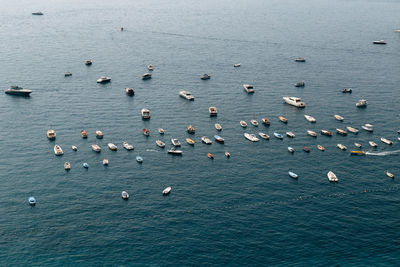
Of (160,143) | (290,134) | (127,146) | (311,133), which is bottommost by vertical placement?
(127,146)

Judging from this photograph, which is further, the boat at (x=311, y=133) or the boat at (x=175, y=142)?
the boat at (x=311, y=133)

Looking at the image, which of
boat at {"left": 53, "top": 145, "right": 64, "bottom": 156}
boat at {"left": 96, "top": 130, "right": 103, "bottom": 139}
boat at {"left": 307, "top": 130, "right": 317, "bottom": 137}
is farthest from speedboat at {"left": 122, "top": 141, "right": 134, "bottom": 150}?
boat at {"left": 307, "top": 130, "right": 317, "bottom": 137}

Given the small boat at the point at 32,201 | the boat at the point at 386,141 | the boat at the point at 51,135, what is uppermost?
the boat at the point at 386,141

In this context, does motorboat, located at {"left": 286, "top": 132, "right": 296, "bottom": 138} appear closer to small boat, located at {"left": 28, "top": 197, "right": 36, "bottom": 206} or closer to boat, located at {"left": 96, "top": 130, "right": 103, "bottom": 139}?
boat, located at {"left": 96, "top": 130, "right": 103, "bottom": 139}

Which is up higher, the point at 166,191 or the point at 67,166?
the point at 166,191

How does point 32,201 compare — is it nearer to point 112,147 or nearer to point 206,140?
point 112,147

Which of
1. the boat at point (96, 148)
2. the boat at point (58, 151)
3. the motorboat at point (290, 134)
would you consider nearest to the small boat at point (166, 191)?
the boat at point (96, 148)

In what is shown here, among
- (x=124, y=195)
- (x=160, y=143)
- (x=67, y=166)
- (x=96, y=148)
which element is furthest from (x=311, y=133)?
(x=67, y=166)

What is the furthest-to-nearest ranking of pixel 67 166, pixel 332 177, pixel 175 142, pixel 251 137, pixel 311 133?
pixel 311 133 → pixel 251 137 → pixel 175 142 → pixel 67 166 → pixel 332 177

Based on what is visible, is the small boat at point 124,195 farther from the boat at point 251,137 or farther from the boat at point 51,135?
the boat at point 251,137

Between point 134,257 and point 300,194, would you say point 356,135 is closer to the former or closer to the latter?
point 300,194

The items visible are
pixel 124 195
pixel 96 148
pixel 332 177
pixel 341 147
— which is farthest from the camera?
pixel 341 147

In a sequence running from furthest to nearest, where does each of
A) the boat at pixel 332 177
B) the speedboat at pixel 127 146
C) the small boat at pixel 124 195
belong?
1. the speedboat at pixel 127 146
2. the boat at pixel 332 177
3. the small boat at pixel 124 195
